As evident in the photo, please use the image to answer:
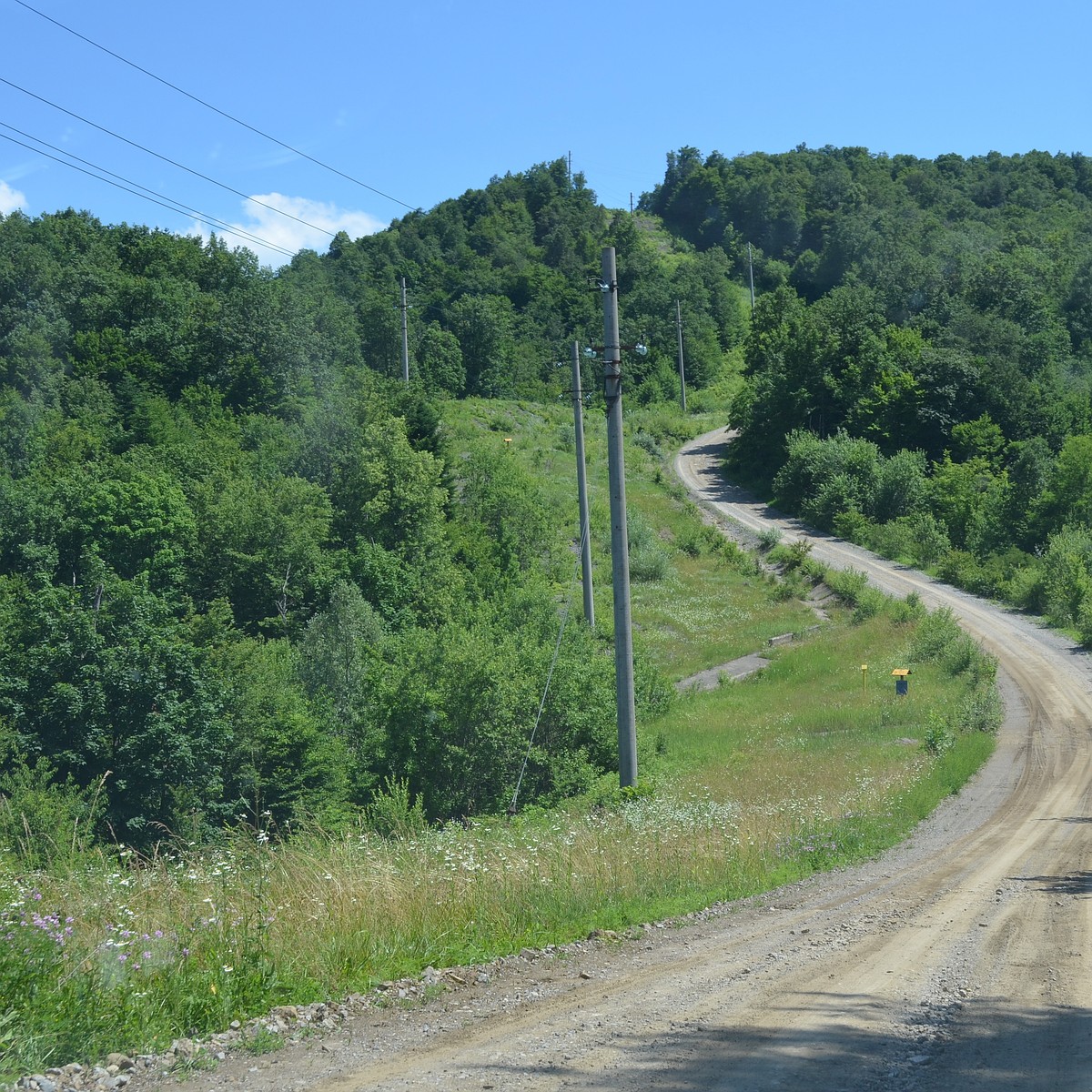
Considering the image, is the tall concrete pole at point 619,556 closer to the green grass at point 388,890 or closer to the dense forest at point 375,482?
the green grass at point 388,890

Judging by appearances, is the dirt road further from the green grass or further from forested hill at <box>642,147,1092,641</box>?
forested hill at <box>642,147,1092,641</box>

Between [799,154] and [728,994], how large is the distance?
17917 cm

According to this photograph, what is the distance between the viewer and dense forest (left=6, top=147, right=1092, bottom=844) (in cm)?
2733

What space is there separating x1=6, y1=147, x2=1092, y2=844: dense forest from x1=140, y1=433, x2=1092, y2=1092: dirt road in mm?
9477

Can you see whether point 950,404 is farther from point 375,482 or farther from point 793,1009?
point 793,1009

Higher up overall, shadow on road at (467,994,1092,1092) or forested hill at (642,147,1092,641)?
forested hill at (642,147,1092,641)

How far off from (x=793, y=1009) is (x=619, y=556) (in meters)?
8.13

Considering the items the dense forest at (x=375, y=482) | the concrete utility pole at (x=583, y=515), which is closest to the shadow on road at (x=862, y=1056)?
the dense forest at (x=375, y=482)

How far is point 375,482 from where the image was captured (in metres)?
46.4

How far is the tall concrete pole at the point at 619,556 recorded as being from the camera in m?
14.0

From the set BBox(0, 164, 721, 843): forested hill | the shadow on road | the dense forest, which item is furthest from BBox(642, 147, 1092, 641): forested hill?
the shadow on road

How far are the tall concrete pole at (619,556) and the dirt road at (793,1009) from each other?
324 cm

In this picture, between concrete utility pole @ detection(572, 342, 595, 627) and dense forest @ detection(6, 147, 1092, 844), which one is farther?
concrete utility pole @ detection(572, 342, 595, 627)

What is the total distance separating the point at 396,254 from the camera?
126125 millimetres
